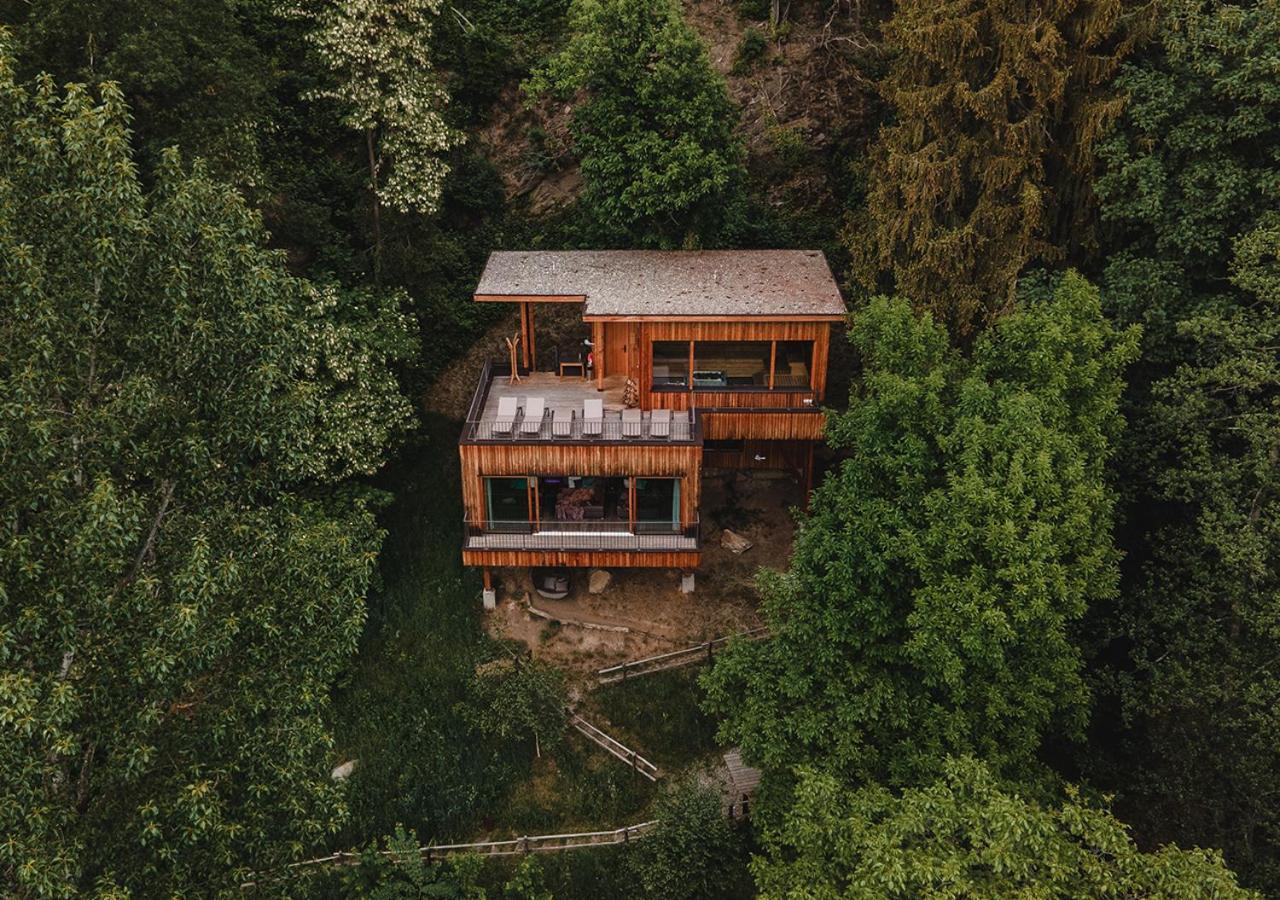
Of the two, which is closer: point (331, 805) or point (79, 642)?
point (79, 642)

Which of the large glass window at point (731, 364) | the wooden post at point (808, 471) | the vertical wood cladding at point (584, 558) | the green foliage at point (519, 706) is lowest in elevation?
the green foliage at point (519, 706)

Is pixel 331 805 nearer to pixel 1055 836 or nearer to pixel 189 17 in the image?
pixel 1055 836

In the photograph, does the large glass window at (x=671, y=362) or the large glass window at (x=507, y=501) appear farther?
the large glass window at (x=671, y=362)

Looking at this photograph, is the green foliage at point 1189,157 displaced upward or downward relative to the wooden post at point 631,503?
upward

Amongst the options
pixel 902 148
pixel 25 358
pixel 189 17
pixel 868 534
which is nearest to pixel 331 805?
pixel 25 358

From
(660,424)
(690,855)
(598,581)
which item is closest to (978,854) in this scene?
(690,855)

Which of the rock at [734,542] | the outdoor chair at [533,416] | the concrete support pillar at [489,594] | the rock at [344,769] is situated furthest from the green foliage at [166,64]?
the rock at [734,542]

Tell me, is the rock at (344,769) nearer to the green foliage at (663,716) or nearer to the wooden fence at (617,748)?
the wooden fence at (617,748)

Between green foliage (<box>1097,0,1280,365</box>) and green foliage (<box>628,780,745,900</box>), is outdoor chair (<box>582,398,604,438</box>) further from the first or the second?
green foliage (<box>1097,0,1280,365</box>)

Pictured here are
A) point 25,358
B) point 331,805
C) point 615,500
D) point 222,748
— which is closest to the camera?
point 25,358
